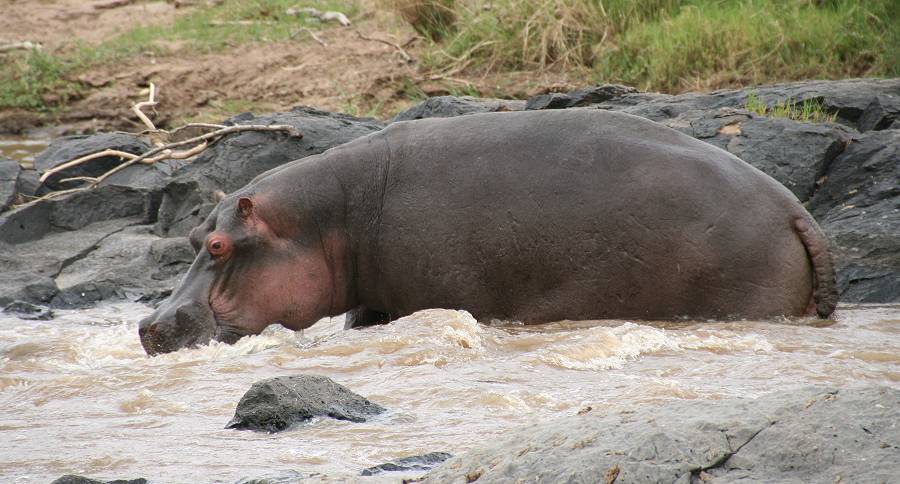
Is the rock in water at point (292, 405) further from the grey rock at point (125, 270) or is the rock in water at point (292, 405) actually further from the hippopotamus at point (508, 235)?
the grey rock at point (125, 270)

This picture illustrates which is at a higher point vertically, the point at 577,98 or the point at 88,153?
the point at 577,98

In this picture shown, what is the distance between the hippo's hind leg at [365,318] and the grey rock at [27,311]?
2.06 metres

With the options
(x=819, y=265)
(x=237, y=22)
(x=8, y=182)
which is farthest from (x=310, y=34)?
(x=819, y=265)

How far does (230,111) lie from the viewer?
46.1ft

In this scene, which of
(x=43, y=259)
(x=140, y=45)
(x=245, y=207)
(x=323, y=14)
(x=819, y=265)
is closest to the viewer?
(x=819, y=265)

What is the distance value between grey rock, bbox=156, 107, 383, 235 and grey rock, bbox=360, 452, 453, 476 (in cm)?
543

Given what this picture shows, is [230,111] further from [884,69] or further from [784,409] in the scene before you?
[784,409]

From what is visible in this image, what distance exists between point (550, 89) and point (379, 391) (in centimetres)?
774

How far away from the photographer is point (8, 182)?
31.1 ft

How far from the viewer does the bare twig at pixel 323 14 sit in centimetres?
1571

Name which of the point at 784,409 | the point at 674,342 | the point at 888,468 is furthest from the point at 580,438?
the point at 674,342

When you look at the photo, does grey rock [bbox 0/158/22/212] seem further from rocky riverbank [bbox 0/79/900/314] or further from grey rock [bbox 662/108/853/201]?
grey rock [bbox 662/108/853/201]

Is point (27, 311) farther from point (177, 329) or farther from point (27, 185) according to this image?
point (27, 185)

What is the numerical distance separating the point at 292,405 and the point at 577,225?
6.83 ft
